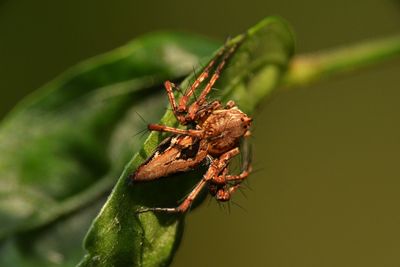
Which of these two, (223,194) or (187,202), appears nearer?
(187,202)

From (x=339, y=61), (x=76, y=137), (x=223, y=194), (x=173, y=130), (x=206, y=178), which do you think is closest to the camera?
(x=173, y=130)

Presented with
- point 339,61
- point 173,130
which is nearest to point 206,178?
point 173,130

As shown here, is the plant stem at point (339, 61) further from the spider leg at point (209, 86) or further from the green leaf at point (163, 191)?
the spider leg at point (209, 86)

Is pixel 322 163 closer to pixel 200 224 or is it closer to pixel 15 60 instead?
pixel 200 224

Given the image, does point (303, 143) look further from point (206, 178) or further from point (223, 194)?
point (206, 178)

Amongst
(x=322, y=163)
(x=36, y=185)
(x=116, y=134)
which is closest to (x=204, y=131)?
(x=116, y=134)

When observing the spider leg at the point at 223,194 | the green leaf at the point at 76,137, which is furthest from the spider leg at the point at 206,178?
the green leaf at the point at 76,137

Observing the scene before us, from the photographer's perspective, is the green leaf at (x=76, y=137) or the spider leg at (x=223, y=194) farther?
the green leaf at (x=76, y=137)
